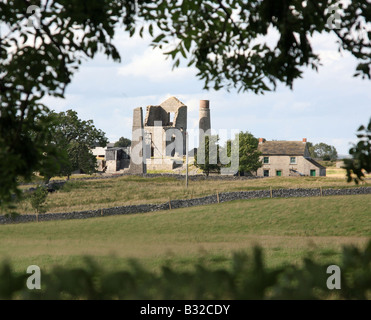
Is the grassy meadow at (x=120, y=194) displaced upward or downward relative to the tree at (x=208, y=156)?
downward

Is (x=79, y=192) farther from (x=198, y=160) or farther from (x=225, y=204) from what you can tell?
(x=198, y=160)

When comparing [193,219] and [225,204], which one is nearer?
[193,219]

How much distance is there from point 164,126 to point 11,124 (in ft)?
278

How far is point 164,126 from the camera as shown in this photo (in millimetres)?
90312

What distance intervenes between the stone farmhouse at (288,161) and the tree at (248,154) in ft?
13.9

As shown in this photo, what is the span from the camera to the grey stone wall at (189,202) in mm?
34469

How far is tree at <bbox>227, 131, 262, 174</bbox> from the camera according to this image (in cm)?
7694

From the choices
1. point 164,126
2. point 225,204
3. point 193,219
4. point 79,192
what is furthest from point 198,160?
point 193,219

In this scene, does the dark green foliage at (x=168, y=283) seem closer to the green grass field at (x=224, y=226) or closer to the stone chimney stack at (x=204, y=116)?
the green grass field at (x=224, y=226)

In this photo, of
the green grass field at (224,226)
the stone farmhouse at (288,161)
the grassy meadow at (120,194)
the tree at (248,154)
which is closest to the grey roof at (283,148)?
the stone farmhouse at (288,161)

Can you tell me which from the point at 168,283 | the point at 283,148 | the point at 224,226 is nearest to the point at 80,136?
the point at 283,148

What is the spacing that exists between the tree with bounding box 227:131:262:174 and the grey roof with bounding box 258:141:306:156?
4789mm

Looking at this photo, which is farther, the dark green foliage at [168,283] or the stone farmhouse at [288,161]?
the stone farmhouse at [288,161]

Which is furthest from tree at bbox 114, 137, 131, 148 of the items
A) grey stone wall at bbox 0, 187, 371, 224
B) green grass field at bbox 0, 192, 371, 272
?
green grass field at bbox 0, 192, 371, 272
